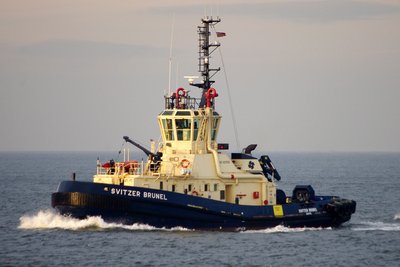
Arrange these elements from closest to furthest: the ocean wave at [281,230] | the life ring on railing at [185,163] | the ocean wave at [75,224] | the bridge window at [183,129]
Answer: the ocean wave at [75,224] → the life ring on railing at [185,163] → the ocean wave at [281,230] → the bridge window at [183,129]

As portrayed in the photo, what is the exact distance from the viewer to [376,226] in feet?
146

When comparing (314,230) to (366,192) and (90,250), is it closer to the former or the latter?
(90,250)

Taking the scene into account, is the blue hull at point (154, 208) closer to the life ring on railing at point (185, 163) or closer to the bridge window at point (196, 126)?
the life ring on railing at point (185, 163)

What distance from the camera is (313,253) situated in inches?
1417

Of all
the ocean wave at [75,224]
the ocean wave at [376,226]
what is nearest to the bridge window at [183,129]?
the ocean wave at [75,224]

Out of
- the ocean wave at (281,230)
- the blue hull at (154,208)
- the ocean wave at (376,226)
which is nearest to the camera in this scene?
the blue hull at (154,208)

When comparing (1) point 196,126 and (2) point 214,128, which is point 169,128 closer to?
(1) point 196,126

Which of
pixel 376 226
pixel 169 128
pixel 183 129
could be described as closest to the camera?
pixel 183 129

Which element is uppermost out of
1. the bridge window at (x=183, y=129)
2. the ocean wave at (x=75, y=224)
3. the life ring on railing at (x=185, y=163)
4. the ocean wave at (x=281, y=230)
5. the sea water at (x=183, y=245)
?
the bridge window at (x=183, y=129)

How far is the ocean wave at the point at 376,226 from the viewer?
43.4 meters

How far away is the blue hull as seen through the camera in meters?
38.0

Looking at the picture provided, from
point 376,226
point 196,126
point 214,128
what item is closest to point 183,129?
point 196,126

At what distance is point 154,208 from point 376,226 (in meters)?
11.4

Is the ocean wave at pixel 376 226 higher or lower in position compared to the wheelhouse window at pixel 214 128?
lower
